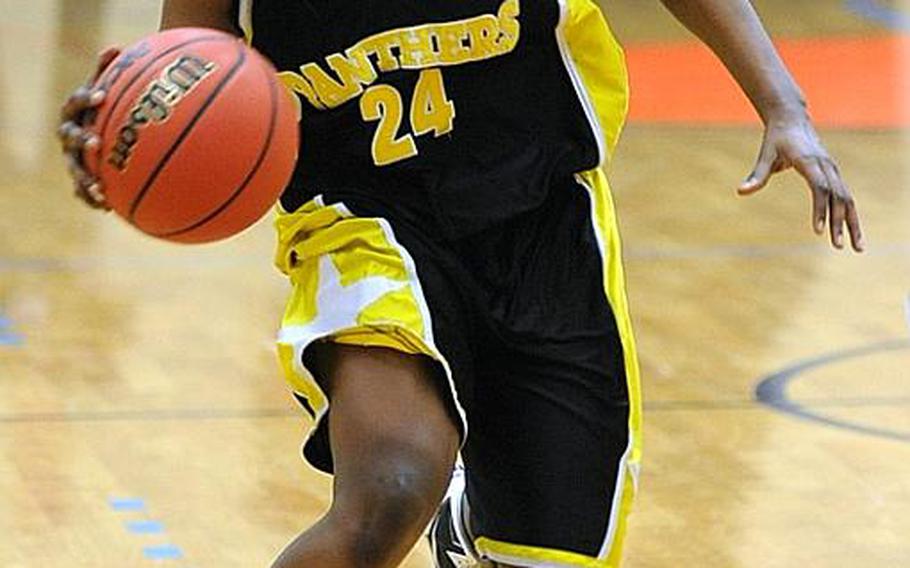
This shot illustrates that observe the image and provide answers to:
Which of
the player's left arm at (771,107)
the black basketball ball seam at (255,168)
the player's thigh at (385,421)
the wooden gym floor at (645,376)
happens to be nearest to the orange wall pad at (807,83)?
the wooden gym floor at (645,376)

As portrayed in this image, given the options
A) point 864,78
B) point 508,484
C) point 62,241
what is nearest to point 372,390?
point 508,484

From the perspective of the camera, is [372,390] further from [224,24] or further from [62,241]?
[62,241]

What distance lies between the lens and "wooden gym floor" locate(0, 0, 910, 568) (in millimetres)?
4824

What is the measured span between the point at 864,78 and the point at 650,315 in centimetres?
443

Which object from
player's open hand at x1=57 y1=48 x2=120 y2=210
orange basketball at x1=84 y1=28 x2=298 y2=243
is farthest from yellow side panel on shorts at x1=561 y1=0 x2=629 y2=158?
player's open hand at x1=57 y1=48 x2=120 y2=210

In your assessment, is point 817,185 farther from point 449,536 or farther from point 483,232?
point 449,536

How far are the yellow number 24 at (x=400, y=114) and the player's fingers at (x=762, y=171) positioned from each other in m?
0.47

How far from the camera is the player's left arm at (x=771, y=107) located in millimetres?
3445

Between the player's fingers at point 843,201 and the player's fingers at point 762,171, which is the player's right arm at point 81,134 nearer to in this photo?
the player's fingers at point 762,171

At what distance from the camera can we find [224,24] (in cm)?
346

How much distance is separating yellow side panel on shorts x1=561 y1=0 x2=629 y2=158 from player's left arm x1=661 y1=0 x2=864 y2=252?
0.44ft

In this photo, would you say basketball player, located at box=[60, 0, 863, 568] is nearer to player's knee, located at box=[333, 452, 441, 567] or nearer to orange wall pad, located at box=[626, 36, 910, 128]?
player's knee, located at box=[333, 452, 441, 567]

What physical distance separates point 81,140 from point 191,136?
0.52 feet

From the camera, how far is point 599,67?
11.9ft
